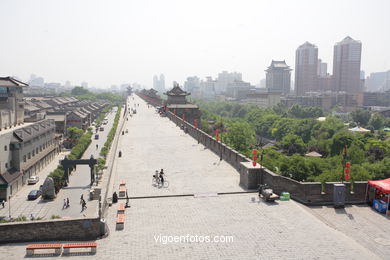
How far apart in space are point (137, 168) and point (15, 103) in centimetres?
2091

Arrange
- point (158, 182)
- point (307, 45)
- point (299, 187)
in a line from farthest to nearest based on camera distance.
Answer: point (307, 45), point (158, 182), point (299, 187)

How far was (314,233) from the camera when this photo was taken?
1011 cm

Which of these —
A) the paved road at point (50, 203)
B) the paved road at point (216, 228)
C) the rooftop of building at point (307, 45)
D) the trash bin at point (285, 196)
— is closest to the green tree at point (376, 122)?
the paved road at point (50, 203)

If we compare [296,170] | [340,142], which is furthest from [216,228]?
[340,142]

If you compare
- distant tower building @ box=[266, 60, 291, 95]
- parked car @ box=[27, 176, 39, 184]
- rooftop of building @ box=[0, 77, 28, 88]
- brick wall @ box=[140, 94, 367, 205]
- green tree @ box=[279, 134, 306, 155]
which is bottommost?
parked car @ box=[27, 176, 39, 184]

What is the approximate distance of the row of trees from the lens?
2078 centimetres

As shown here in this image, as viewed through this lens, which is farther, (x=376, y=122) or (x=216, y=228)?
(x=376, y=122)

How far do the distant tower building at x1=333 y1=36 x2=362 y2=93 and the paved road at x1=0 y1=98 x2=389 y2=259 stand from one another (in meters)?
134

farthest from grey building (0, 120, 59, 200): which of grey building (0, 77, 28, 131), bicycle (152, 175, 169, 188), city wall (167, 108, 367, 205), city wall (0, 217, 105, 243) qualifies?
city wall (167, 108, 367, 205)

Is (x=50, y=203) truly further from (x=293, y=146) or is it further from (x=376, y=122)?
(x=376, y=122)

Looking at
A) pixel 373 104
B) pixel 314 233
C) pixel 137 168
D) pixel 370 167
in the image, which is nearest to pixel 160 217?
pixel 314 233

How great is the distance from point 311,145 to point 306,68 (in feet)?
392

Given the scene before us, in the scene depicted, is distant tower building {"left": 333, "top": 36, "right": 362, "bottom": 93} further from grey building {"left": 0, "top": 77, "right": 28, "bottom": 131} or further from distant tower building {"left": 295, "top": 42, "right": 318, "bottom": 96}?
grey building {"left": 0, "top": 77, "right": 28, "bottom": 131}

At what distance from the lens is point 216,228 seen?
407 inches
